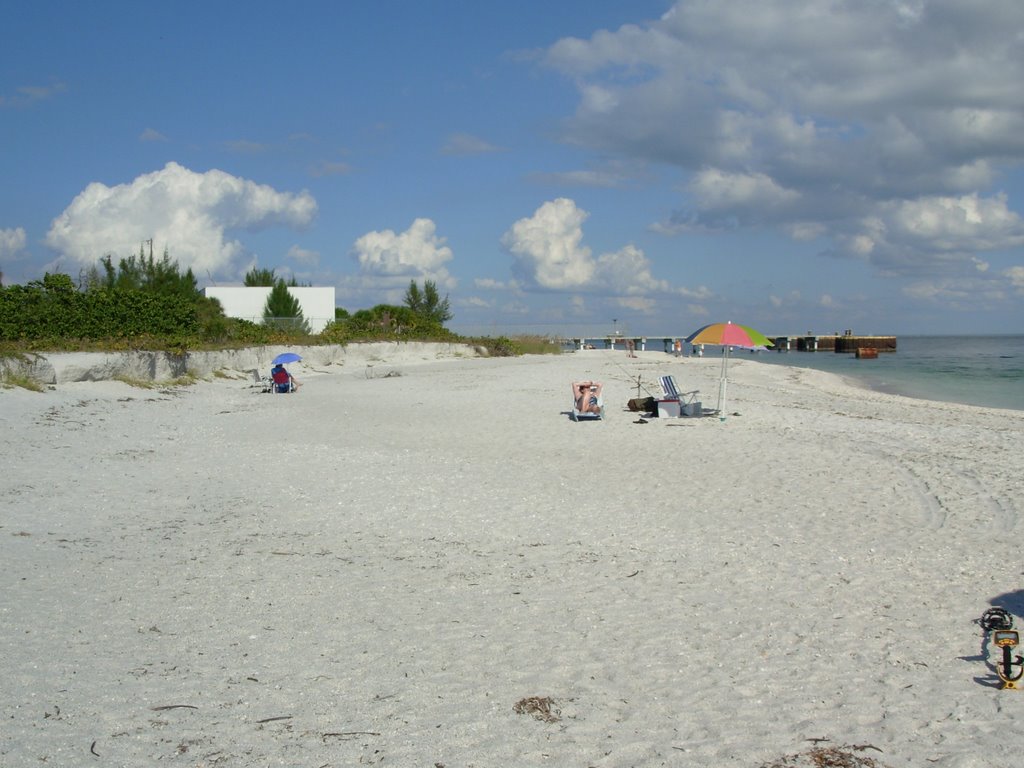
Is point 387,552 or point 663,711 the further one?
point 387,552

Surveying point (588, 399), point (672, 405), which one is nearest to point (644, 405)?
point (672, 405)

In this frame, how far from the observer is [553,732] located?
411 centimetres

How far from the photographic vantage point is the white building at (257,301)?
48928 millimetres

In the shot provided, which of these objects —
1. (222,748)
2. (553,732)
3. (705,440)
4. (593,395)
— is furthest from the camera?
(593,395)

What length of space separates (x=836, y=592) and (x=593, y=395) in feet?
32.5

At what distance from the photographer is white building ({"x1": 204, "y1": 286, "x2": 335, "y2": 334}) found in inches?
1926

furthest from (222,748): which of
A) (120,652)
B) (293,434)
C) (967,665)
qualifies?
(293,434)

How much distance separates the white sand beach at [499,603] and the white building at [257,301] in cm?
3724

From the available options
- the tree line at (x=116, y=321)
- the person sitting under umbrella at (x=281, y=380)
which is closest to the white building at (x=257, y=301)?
the tree line at (x=116, y=321)

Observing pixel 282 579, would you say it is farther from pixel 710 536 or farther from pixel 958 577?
pixel 958 577

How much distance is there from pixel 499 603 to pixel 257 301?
46274 mm

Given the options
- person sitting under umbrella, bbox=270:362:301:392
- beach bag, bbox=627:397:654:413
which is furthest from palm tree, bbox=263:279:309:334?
beach bag, bbox=627:397:654:413

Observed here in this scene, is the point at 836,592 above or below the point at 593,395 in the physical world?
below

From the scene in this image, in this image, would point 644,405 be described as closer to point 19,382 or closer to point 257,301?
point 19,382
